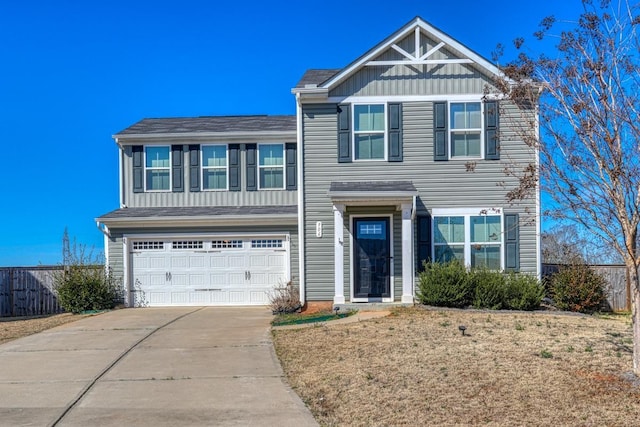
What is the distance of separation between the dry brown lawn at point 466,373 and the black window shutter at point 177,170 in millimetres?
8376

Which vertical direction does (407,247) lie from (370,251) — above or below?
above

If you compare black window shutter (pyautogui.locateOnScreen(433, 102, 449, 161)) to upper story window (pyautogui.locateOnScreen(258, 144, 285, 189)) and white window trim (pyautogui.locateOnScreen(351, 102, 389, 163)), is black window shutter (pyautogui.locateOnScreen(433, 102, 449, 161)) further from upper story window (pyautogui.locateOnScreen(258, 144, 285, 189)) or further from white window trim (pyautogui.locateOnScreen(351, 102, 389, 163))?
upper story window (pyautogui.locateOnScreen(258, 144, 285, 189))

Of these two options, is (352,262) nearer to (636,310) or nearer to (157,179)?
(157,179)

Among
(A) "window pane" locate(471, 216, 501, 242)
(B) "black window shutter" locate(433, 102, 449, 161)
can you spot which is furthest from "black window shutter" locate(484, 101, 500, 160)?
(A) "window pane" locate(471, 216, 501, 242)

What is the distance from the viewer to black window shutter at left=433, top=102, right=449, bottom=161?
1575 cm

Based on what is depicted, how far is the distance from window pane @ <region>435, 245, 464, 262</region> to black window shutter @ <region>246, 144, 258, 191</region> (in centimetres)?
626

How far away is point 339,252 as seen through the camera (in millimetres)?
15289

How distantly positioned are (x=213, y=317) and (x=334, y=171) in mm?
4840

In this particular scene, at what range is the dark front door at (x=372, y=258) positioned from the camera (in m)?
15.8

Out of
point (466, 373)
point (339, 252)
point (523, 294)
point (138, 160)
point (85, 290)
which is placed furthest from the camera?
point (138, 160)

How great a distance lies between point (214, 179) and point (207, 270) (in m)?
2.85

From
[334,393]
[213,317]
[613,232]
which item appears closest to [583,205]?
[613,232]

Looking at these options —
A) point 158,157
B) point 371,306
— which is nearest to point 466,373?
point 371,306

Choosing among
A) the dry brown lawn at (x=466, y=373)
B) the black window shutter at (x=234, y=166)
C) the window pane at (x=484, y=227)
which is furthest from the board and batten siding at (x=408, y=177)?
the dry brown lawn at (x=466, y=373)
